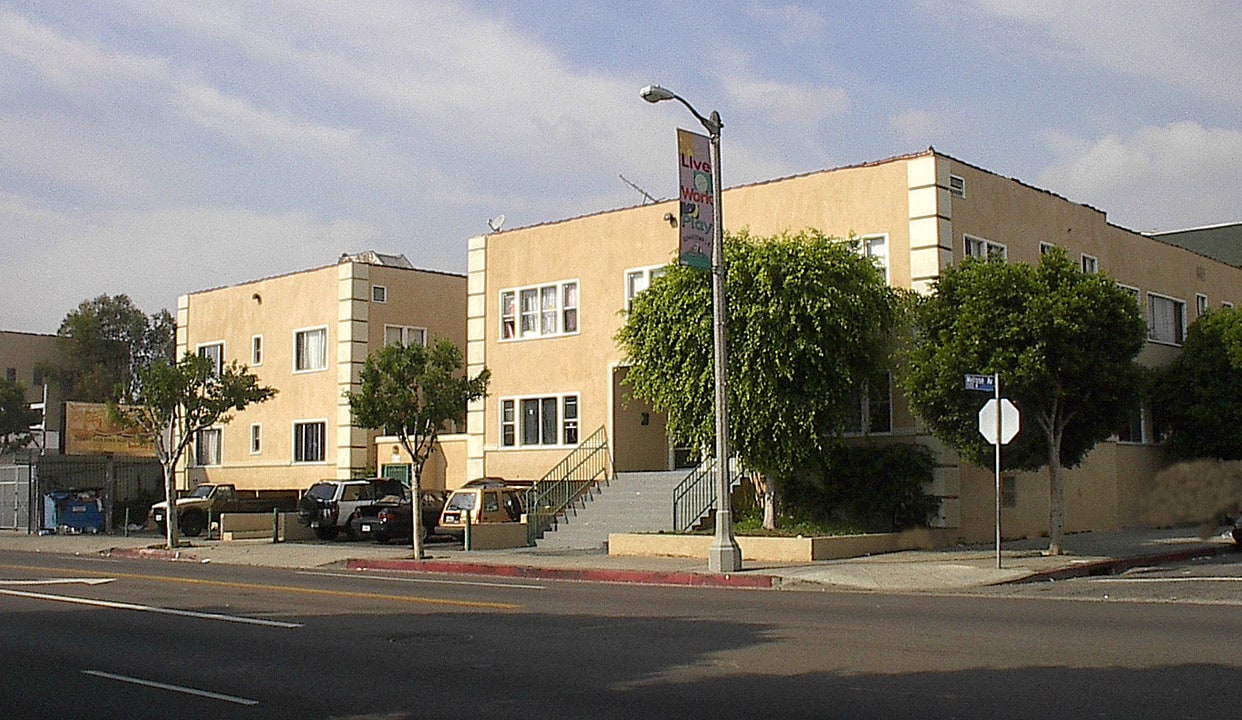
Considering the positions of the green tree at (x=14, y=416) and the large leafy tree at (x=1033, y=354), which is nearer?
the large leafy tree at (x=1033, y=354)

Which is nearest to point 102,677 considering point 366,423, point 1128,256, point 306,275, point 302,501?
point 366,423

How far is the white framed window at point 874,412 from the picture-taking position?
27253 mm

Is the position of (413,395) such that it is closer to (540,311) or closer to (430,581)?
(430,581)

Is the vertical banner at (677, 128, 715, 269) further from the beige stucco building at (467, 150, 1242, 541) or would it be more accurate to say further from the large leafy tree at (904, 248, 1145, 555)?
the beige stucco building at (467, 150, 1242, 541)

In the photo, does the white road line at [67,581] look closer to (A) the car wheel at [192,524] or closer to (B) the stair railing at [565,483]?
(B) the stair railing at [565,483]

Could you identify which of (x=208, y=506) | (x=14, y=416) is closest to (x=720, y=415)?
(x=208, y=506)

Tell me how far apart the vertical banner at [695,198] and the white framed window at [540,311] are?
37.3 feet

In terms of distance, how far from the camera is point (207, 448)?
153 feet

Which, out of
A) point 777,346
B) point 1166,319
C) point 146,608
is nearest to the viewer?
point 146,608

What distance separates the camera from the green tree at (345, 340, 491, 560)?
90.8 feet

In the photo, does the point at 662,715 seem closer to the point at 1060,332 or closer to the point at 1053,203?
the point at 1060,332

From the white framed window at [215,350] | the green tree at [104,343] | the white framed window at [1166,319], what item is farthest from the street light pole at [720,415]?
the green tree at [104,343]

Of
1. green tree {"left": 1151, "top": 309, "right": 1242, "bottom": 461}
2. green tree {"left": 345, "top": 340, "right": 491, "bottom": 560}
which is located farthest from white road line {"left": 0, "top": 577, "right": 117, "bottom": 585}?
green tree {"left": 1151, "top": 309, "right": 1242, "bottom": 461}

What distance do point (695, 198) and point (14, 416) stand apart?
56.1 m
